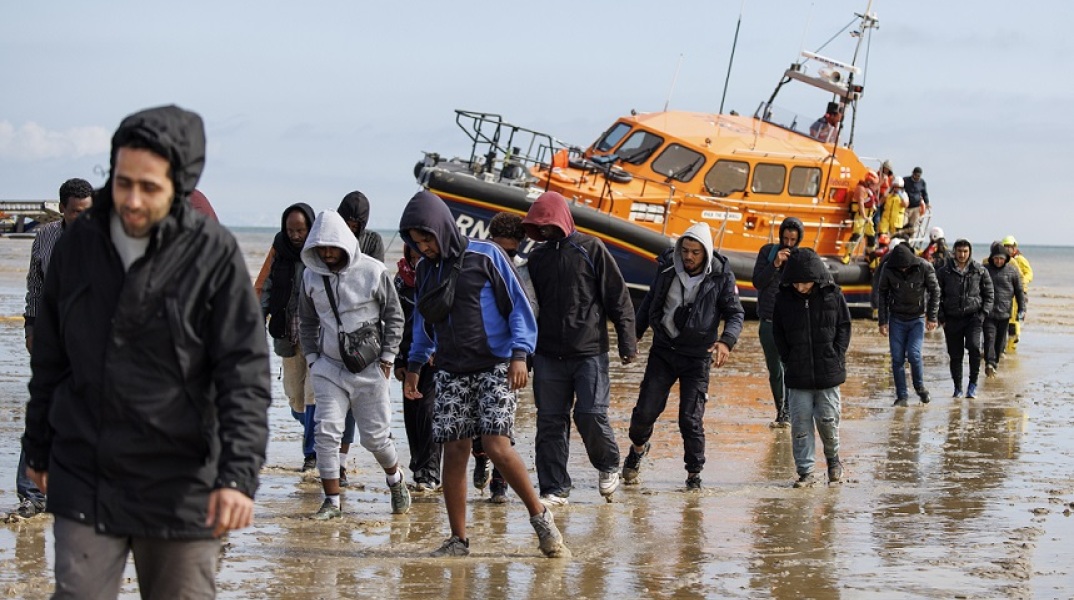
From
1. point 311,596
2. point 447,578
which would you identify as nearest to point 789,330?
point 447,578

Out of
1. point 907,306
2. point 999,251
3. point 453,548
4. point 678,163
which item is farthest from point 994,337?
point 453,548

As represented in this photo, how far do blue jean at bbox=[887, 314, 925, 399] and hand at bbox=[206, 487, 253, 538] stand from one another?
9836 millimetres

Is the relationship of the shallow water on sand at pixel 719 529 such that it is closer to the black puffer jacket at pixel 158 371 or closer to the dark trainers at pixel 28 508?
the dark trainers at pixel 28 508

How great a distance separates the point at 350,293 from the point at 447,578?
1.69 m

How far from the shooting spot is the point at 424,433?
8.02m

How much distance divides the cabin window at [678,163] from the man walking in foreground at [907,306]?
270 inches

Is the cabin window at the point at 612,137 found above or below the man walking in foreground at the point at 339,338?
above

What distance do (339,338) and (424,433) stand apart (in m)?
1.30

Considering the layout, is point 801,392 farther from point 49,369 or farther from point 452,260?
point 49,369

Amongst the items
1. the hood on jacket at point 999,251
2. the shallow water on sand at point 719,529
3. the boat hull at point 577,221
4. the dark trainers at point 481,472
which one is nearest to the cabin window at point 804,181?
the boat hull at point 577,221

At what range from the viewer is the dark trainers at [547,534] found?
6.14 meters

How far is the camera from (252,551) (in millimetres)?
6172

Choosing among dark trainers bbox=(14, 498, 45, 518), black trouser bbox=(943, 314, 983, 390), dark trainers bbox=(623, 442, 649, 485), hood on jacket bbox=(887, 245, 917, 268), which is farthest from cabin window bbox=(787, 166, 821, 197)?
dark trainers bbox=(14, 498, 45, 518)

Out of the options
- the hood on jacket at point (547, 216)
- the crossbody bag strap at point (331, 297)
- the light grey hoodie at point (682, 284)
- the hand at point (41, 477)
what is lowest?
the hand at point (41, 477)
